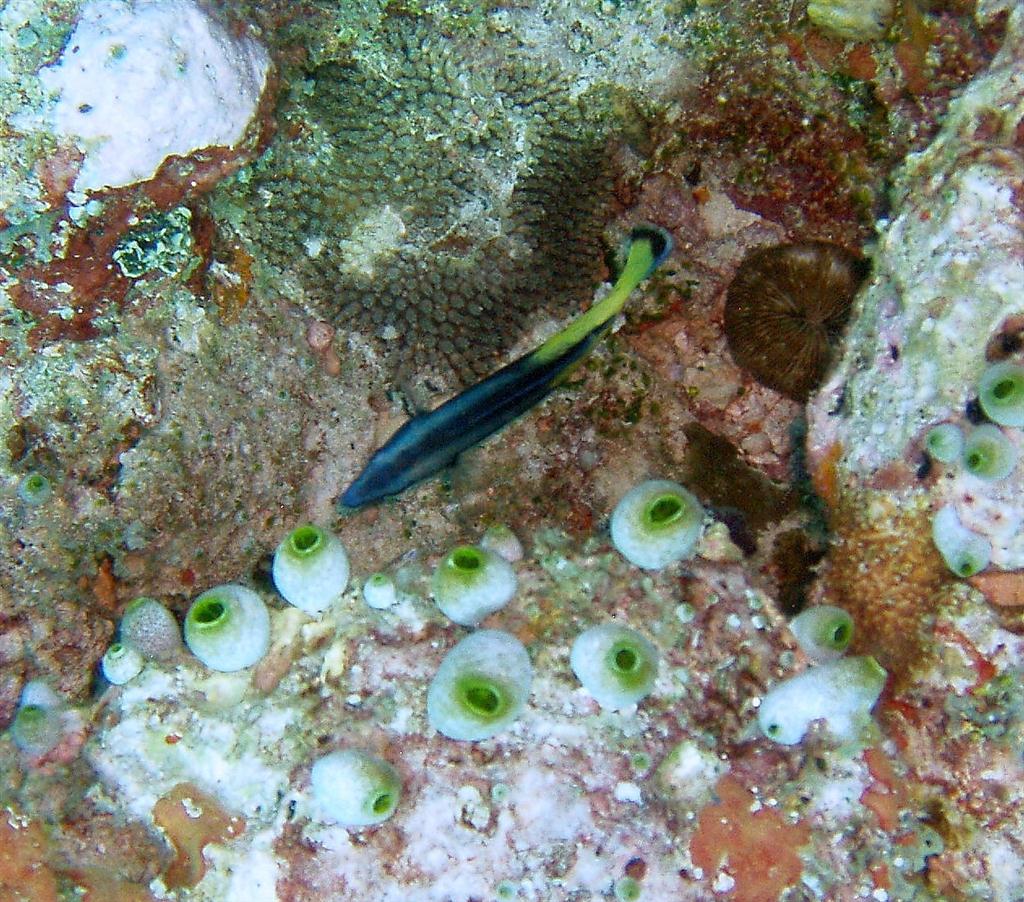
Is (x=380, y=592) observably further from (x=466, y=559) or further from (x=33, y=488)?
(x=33, y=488)

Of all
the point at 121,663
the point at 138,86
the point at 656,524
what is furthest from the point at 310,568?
the point at 138,86

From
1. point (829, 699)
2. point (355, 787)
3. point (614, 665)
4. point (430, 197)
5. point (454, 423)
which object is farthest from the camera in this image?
point (430, 197)

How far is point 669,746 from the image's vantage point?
2.63 meters

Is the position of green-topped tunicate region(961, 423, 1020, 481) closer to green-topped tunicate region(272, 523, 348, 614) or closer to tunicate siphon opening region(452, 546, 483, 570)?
tunicate siphon opening region(452, 546, 483, 570)

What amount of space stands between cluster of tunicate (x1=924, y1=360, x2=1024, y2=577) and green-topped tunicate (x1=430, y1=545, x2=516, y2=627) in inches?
61.8

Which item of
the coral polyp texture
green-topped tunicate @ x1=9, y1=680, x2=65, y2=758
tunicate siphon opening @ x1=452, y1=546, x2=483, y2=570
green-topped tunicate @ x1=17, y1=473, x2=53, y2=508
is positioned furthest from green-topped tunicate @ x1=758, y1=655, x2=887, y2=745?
the coral polyp texture

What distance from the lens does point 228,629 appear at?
275 cm

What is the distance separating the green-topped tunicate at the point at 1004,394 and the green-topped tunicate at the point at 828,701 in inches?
37.4

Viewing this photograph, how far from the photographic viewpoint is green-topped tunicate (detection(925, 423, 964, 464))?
258cm

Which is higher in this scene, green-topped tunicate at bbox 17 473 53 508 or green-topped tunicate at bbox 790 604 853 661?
green-topped tunicate at bbox 790 604 853 661

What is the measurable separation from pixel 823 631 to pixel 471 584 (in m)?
1.33

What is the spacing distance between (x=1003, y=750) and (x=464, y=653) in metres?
1.86

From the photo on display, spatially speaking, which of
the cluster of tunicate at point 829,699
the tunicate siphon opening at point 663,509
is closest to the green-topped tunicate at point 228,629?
the tunicate siphon opening at point 663,509

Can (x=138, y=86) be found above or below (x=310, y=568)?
above
